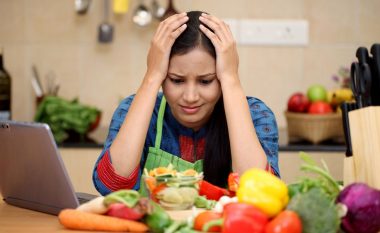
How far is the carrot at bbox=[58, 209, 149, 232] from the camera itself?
1140mm

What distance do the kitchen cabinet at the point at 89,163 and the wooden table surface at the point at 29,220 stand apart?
140 cm

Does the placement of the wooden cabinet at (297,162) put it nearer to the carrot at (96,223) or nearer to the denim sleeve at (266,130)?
the denim sleeve at (266,130)

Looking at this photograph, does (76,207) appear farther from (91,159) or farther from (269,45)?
(269,45)

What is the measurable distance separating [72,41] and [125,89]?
311 millimetres

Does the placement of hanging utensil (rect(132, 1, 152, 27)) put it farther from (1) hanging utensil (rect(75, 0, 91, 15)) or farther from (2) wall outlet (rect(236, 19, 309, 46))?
(2) wall outlet (rect(236, 19, 309, 46))

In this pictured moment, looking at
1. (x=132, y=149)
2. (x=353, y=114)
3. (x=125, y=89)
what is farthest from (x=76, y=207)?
(x=125, y=89)

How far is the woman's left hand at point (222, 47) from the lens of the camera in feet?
5.59

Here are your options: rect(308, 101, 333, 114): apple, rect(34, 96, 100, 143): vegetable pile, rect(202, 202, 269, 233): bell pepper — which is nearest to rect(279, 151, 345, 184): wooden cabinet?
rect(308, 101, 333, 114): apple

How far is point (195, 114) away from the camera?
167cm

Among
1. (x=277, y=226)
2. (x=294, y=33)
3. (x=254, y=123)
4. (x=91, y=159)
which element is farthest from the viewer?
(x=294, y=33)

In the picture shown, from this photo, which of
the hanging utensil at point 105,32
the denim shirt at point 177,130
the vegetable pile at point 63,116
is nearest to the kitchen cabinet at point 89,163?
the vegetable pile at point 63,116

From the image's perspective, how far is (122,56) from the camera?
3275 mm

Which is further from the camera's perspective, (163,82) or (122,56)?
(122,56)

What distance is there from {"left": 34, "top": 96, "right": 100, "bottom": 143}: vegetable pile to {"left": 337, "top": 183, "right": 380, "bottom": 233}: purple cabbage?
1.92m
